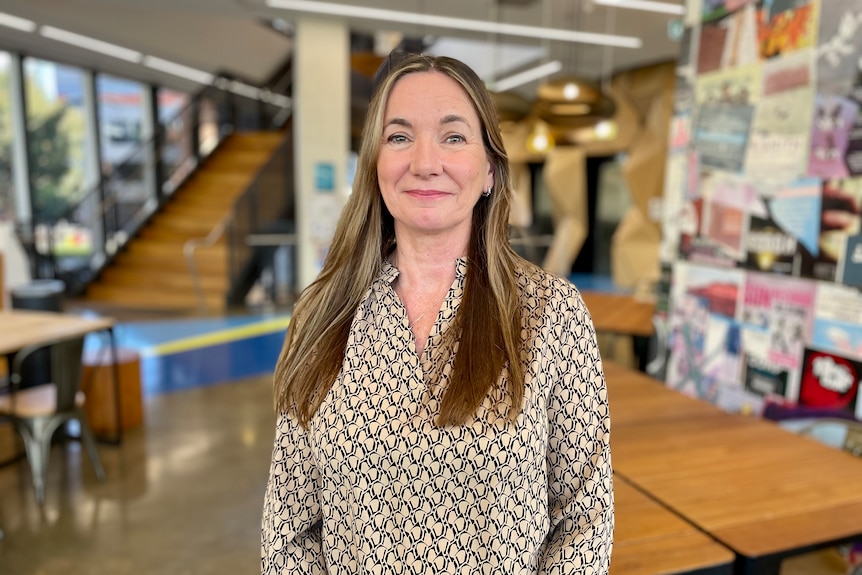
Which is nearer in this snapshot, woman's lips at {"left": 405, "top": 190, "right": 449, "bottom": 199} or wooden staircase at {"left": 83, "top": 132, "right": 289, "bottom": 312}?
woman's lips at {"left": 405, "top": 190, "right": 449, "bottom": 199}

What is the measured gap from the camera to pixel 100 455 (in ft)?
12.8

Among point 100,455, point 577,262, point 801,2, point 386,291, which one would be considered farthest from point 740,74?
point 577,262

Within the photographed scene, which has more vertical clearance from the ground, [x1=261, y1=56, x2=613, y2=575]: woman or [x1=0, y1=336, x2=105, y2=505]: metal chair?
[x1=261, y1=56, x2=613, y2=575]: woman

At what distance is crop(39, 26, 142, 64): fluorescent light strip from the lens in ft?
28.2

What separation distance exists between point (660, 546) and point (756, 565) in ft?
0.71

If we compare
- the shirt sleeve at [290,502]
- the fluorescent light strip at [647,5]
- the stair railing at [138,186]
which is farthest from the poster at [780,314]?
the stair railing at [138,186]

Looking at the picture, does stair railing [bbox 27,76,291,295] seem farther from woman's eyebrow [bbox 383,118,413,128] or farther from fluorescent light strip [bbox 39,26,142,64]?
woman's eyebrow [bbox 383,118,413,128]

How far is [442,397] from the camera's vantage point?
3.37 ft

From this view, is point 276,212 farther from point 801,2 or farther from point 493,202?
point 493,202

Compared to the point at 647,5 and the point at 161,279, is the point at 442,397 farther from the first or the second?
the point at 161,279

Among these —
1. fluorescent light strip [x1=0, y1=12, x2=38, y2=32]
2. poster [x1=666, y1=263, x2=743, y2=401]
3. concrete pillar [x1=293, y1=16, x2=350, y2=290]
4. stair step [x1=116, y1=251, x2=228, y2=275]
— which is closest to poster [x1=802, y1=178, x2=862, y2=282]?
poster [x1=666, y1=263, x2=743, y2=401]

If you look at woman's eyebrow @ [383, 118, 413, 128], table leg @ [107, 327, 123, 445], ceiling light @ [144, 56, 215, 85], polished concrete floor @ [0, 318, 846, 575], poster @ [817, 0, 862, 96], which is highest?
ceiling light @ [144, 56, 215, 85]

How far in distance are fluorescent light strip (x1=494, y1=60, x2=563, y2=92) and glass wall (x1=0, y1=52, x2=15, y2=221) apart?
300 inches

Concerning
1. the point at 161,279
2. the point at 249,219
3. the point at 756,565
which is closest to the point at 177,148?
the point at 161,279
